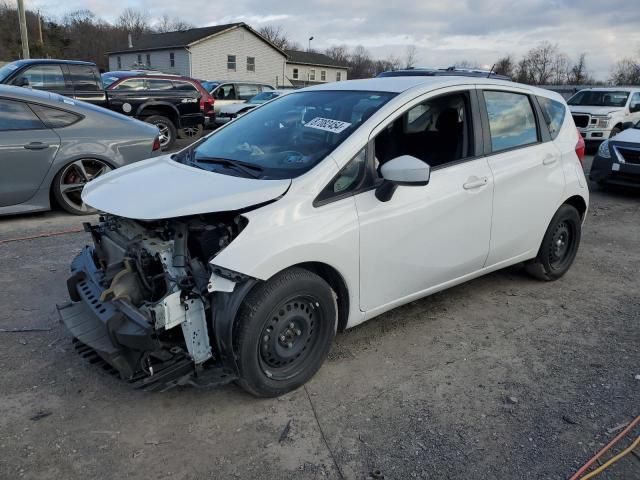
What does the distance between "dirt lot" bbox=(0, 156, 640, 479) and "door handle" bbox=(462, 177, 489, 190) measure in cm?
109

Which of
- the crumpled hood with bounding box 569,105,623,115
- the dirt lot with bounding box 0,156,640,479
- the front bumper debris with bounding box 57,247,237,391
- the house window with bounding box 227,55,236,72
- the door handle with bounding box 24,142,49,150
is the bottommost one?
the dirt lot with bounding box 0,156,640,479

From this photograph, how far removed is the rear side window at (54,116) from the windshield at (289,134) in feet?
10.3

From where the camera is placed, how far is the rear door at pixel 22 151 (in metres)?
5.73

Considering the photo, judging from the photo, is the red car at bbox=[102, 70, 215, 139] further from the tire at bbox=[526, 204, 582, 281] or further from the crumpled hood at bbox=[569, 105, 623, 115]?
the tire at bbox=[526, 204, 582, 281]

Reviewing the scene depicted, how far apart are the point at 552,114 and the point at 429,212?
203 cm

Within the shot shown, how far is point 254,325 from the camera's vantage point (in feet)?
8.83

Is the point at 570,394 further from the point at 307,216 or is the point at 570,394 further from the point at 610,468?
the point at 307,216

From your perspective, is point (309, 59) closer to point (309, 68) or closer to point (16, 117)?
point (309, 68)

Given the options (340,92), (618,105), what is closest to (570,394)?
(340,92)

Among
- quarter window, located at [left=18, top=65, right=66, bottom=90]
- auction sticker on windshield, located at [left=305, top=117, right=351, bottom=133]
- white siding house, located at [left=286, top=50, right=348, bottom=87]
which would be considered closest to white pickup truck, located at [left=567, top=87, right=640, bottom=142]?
auction sticker on windshield, located at [left=305, top=117, right=351, bottom=133]

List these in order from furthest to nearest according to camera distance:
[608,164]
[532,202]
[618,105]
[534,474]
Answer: [618,105] < [608,164] < [532,202] < [534,474]

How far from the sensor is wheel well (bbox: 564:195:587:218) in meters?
4.74

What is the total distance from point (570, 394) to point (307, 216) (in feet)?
6.33

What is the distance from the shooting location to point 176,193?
2887 millimetres
